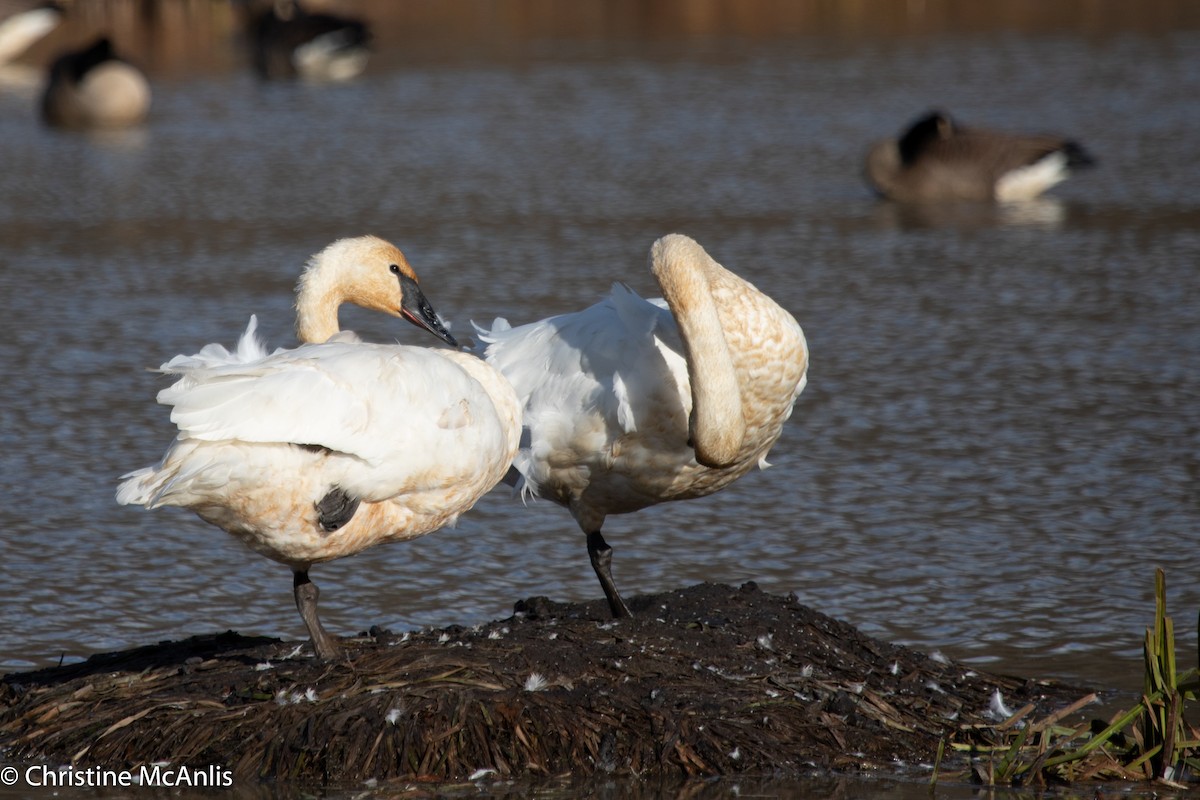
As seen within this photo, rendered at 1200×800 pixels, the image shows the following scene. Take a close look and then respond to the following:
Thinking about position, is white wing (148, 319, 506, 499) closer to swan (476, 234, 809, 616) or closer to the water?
swan (476, 234, 809, 616)

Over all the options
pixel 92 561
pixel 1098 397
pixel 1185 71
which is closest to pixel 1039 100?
pixel 1185 71

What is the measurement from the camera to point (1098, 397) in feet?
28.5

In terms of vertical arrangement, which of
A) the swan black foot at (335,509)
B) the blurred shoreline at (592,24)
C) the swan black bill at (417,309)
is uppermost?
the swan black bill at (417,309)

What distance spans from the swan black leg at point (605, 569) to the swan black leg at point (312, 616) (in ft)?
3.12

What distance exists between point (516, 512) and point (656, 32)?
16990 millimetres

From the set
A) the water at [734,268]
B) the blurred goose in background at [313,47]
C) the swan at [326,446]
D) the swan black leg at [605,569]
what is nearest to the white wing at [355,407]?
the swan at [326,446]

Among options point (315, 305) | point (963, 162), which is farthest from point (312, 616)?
point (963, 162)

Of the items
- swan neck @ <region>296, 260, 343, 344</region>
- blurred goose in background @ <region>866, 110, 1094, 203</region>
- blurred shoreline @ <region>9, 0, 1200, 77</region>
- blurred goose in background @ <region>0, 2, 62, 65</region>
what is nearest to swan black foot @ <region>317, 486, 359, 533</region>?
swan neck @ <region>296, 260, 343, 344</region>

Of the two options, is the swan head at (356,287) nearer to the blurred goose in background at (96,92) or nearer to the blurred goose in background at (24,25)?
the blurred goose in background at (96,92)

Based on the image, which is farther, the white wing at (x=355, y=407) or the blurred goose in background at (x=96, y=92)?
the blurred goose in background at (x=96, y=92)

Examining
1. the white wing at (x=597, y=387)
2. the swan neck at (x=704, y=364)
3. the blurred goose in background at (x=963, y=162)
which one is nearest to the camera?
the swan neck at (x=704, y=364)

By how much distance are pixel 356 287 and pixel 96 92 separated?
43.6 ft

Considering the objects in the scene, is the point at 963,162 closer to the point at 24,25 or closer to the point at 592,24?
the point at 592,24

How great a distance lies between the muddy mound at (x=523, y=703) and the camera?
4.89 meters
